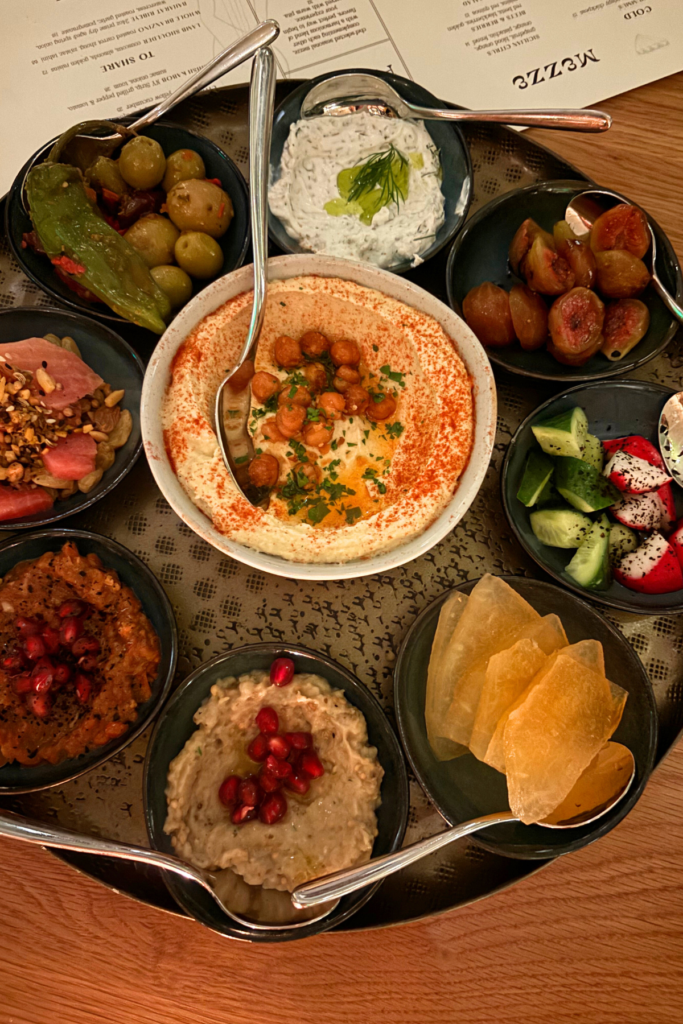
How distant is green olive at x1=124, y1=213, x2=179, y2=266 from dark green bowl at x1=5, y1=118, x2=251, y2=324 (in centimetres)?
15

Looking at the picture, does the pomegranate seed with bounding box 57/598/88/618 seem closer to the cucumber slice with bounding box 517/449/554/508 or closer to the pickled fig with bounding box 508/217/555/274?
the cucumber slice with bounding box 517/449/554/508

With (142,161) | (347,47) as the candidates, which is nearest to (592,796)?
(142,161)

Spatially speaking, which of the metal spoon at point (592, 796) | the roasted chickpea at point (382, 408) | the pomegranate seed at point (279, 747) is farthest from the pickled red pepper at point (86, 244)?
the metal spoon at point (592, 796)

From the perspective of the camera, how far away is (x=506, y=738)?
5.79 feet

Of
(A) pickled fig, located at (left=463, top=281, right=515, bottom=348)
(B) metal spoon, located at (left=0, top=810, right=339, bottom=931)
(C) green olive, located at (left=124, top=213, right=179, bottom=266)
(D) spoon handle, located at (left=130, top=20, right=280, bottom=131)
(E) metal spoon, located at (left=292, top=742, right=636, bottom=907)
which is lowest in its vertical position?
(E) metal spoon, located at (left=292, top=742, right=636, bottom=907)

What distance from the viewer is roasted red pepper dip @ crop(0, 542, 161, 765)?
6.35 feet

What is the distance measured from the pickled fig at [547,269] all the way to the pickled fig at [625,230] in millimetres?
185

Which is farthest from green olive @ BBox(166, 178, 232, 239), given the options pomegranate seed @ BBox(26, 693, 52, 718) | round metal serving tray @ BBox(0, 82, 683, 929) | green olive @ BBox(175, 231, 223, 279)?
pomegranate seed @ BBox(26, 693, 52, 718)

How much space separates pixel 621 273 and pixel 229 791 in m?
2.12

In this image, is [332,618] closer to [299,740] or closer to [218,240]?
[299,740]

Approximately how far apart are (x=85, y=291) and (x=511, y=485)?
1.60 m

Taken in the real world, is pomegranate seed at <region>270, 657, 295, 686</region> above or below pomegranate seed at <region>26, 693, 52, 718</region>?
below

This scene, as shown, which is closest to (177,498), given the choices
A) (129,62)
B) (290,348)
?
(290,348)

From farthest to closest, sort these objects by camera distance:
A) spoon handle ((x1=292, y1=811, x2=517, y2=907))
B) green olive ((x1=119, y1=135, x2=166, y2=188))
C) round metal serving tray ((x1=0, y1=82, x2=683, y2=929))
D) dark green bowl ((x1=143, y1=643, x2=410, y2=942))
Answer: green olive ((x1=119, y1=135, x2=166, y2=188)), round metal serving tray ((x1=0, y1=82, x2=683, y2=929)), dark green bowl ((x1=143, y1=643, x2=410, y2=942)), spoon handle ((x1=292, y1=811, x2=517, y2=907))
